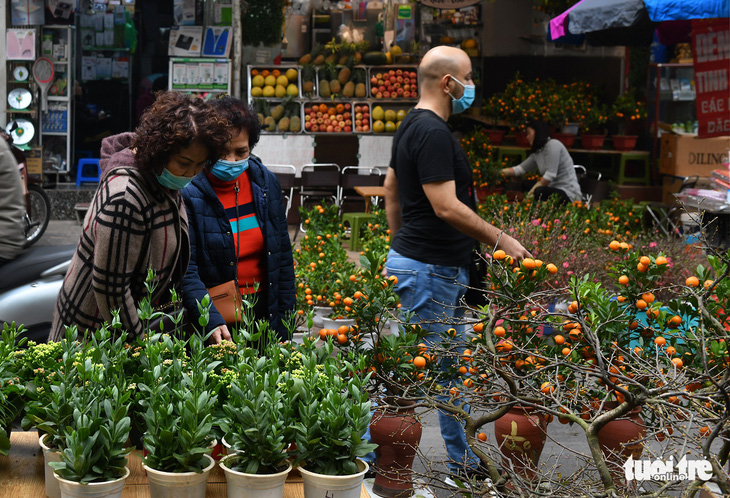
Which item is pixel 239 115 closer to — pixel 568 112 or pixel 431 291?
pixel 431 291

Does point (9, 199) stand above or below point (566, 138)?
below

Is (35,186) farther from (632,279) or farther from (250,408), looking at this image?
(250,408)

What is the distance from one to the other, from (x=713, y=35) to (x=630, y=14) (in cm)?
109

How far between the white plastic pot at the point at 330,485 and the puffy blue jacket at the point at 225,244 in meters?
1.27

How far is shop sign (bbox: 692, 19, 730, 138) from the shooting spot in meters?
7.48

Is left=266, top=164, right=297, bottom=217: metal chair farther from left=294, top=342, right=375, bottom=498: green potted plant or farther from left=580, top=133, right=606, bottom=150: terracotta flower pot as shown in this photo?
left=294, top=342, right=375, bottom=498: green potted plant

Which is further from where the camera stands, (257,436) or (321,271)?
(321,271)

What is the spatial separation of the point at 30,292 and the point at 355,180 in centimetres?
732

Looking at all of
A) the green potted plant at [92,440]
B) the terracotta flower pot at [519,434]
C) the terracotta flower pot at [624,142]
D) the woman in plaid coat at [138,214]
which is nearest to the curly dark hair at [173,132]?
the woman in plaid coat at [138,214]

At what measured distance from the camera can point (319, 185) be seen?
11492 millimetres

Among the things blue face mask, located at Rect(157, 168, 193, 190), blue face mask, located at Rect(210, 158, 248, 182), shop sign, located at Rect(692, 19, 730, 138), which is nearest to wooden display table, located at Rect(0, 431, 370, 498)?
blue face mask, located at Rect(157, 168, 193, 190)

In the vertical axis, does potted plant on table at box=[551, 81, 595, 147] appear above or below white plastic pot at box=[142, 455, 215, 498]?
above

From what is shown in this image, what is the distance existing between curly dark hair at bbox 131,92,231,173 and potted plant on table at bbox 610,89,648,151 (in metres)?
9.48

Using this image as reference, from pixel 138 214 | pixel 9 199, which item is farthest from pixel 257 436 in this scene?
pixel 9 199
